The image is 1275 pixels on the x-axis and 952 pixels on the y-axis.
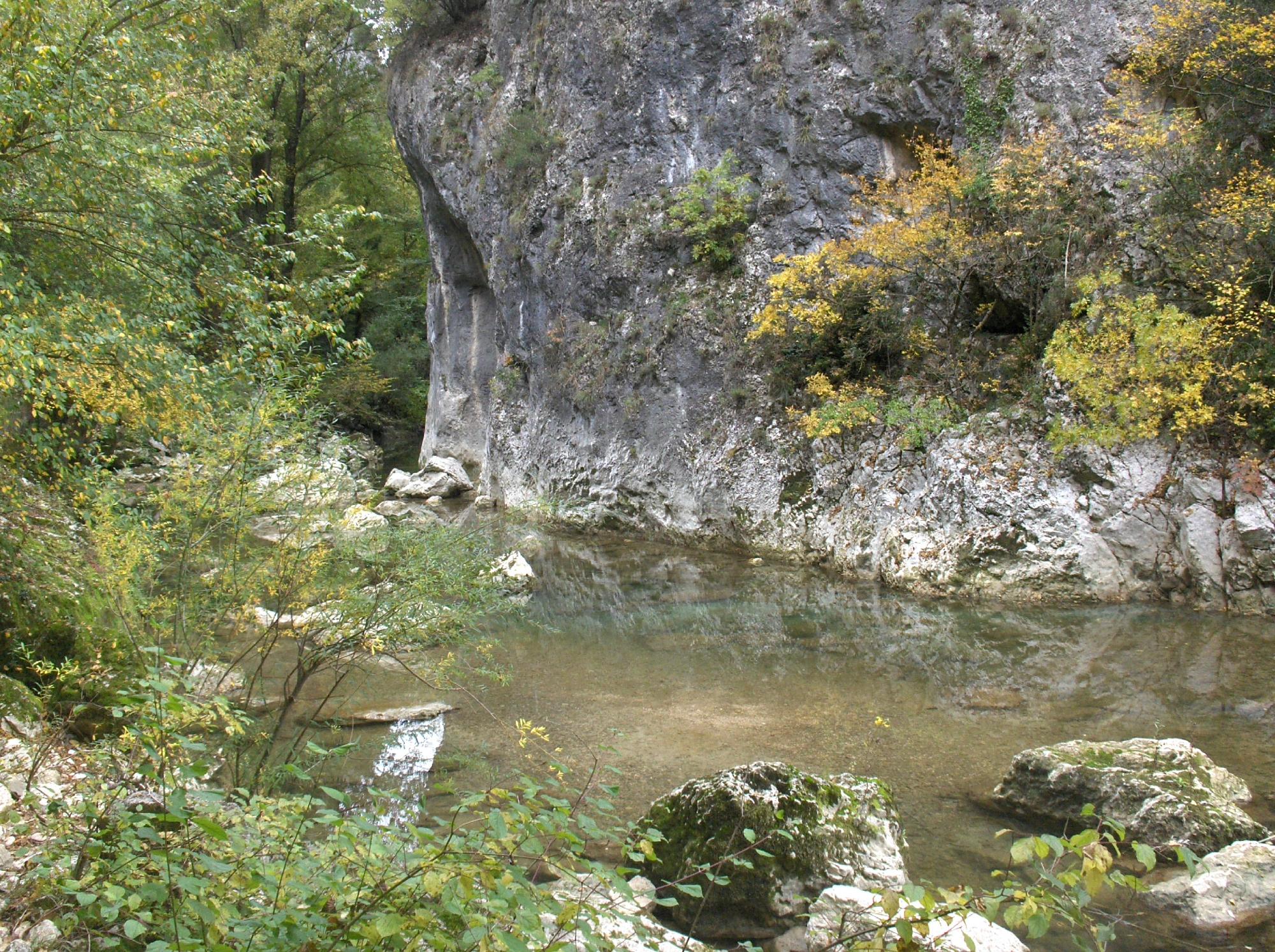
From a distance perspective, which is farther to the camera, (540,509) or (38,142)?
(540,509)

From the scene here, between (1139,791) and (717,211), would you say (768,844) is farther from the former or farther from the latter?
(717,211)

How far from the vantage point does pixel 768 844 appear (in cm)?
420

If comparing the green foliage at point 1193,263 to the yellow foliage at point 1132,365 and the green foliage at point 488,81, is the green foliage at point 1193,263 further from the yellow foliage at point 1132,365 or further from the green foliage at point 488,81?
the green foliage at point 488,81

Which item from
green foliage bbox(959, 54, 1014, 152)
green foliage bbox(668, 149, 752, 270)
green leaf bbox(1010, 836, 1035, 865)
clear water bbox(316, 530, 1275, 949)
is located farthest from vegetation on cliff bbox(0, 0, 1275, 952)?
green foliage bbox(668, 149, 752, 270)

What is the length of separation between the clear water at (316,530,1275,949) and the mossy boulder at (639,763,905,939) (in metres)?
0.45

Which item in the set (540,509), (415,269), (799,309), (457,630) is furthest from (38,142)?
(415,269)

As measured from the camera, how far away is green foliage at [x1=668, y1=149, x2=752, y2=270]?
51.0 feet

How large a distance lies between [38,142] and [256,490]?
2717 millimetres

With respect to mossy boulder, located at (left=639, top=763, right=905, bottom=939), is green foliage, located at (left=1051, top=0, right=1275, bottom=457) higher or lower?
higher

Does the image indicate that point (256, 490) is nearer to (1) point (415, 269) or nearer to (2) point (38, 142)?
(2) point (38, 142)

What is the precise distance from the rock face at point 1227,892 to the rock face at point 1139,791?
29 centimetres

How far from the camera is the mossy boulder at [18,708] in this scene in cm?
422

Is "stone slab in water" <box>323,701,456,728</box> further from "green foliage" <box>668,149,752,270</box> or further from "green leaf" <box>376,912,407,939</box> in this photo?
"green foliage" <box>668,149,752,270</box>

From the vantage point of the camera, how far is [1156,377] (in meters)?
9.66
